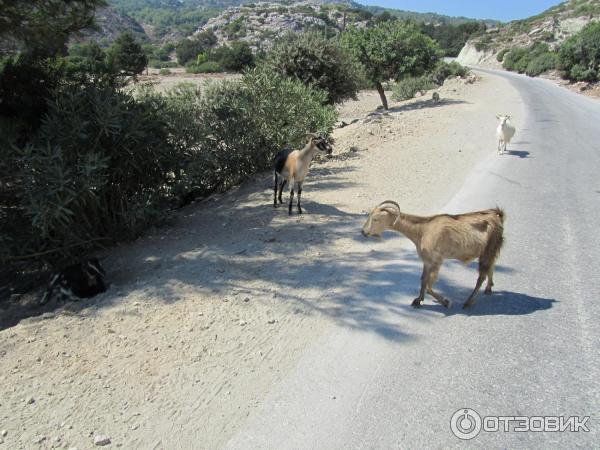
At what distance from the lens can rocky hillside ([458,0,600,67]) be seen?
65.1 metres

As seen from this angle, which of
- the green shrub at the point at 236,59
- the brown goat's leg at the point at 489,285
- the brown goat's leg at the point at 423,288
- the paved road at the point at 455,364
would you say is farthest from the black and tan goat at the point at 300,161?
the green shrub at the point at 236,59

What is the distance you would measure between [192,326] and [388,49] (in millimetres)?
24322

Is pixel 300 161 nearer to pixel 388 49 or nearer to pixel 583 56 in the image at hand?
pixel 388 49

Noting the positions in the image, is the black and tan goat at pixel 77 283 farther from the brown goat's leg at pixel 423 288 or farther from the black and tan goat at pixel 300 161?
the brown goat's leg at pixel 423 288

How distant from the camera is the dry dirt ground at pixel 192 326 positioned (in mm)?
3254

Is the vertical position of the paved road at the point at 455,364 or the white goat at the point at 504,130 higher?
the white goat at the point at 504,130

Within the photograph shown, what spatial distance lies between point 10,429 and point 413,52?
1073 inches

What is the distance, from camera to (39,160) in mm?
5934

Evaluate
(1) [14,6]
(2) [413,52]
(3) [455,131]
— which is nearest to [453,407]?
(1) [14,6]

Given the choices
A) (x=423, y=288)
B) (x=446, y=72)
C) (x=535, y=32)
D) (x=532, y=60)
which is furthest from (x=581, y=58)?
(x=535, y=32)

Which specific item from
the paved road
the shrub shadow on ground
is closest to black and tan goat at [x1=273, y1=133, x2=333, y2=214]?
the shrub shadow on ground

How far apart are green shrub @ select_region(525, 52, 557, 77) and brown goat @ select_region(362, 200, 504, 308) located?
53179 millimetres

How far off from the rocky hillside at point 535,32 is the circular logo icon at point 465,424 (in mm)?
71778

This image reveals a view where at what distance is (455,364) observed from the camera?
3656 mm
